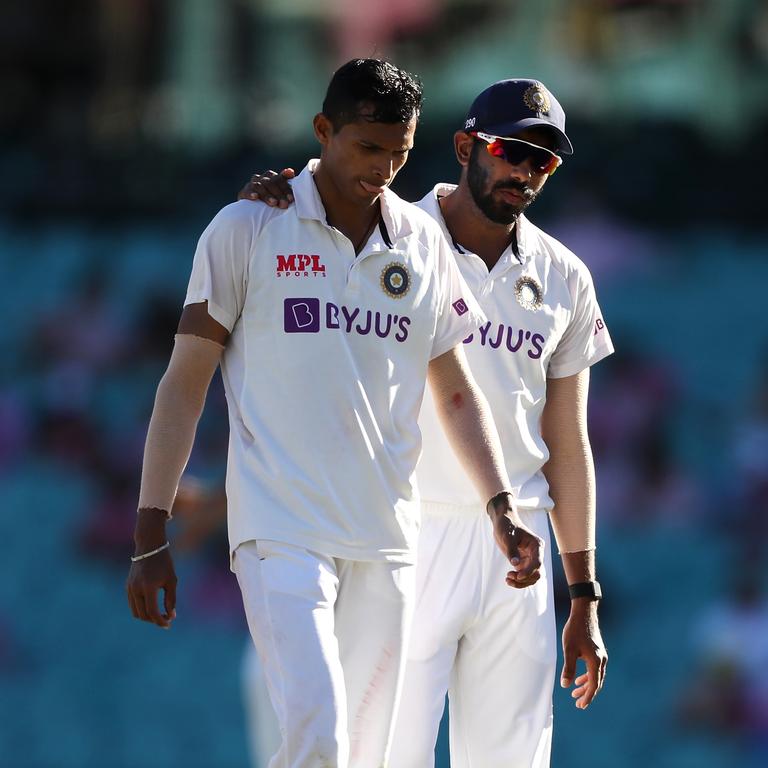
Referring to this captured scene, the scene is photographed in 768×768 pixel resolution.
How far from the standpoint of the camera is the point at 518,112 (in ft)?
14.5

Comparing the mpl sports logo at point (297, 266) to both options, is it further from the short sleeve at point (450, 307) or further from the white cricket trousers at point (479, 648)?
the white cricket trousers at point (479, 648)

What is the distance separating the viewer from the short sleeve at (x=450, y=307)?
4.14m

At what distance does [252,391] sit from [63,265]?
29.3 ft

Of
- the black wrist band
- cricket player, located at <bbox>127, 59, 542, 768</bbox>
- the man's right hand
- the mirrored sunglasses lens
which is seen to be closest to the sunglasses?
the mirrored sunglasses lens

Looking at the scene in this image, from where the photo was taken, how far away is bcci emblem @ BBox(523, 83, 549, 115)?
4.41 metres

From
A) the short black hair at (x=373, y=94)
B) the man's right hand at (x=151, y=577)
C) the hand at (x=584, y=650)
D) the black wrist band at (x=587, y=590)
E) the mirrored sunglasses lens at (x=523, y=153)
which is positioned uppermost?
the short black hair at (x=373, y=94)

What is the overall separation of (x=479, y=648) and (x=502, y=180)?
117 centimetres

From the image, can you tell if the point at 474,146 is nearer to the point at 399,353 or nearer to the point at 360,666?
the point at 399,353

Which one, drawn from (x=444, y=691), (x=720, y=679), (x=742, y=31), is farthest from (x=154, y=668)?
(x=742, y=31)

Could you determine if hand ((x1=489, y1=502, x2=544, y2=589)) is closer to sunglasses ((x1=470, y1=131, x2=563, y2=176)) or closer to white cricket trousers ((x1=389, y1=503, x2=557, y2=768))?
white cricket trousers ((x1=389, y1=503, x2=557, y2=768))

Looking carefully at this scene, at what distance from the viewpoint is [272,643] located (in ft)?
12.5

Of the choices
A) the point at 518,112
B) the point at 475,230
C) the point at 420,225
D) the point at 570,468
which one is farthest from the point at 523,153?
the point at 570,468

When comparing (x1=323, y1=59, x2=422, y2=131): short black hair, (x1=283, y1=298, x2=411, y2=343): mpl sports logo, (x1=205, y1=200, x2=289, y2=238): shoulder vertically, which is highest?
(x1=323, y1=59, x2=422, y2=131): short black hair

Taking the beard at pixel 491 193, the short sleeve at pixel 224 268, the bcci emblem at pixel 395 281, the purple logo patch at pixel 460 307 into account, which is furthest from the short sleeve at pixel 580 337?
the short sleeve at pixel 224 268
